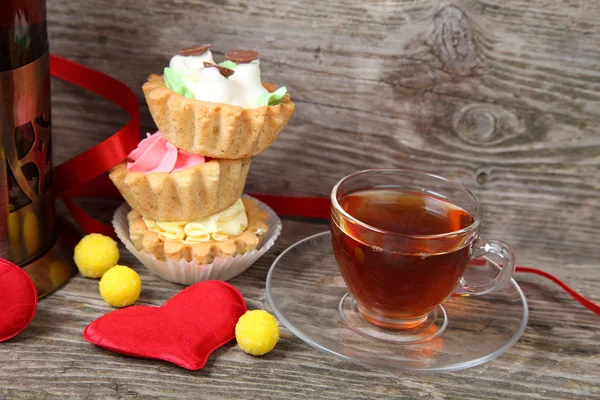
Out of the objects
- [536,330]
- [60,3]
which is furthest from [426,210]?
[60,3]

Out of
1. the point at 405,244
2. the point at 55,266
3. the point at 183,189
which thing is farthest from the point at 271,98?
the point at 55,266

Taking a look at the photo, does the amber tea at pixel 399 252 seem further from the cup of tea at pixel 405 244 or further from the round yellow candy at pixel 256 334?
the round yellow candy at pixel 256 334

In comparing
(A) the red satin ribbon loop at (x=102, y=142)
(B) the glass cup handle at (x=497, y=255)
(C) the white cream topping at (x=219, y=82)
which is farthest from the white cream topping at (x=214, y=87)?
(B) the glass cup handle at (x=497, y=255)

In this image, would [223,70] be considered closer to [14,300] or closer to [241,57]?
[241,57]

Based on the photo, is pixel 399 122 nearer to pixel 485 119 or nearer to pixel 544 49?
pixel 485 119

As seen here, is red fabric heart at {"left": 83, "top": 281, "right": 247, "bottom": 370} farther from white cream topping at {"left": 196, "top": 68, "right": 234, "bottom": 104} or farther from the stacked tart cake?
white cream topping at {"left": 196, "top": 68, "right": 234, "bottom": 104}

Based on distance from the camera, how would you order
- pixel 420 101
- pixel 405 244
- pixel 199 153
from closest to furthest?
pixel 405 244, pixel 199 153, pixel 420 101
